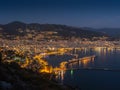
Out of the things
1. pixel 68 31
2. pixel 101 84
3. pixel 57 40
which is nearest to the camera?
pixel 101 84

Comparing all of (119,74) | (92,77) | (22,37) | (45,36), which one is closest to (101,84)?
(92,77)

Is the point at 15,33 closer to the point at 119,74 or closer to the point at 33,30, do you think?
the point at 33,30

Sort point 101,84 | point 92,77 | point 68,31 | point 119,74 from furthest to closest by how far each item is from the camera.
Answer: point 68,31 → point 119,74 → point 92,77 → point 101,84

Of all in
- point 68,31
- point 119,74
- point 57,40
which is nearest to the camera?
point 119,74

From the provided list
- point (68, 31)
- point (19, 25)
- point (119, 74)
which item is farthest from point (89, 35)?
point (119, 74)

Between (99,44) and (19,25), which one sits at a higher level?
(19,25)

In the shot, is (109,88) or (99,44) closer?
(109,88)

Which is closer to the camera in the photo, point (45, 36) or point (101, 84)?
point (101, 84)

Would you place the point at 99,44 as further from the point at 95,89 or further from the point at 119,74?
the point at 95,89

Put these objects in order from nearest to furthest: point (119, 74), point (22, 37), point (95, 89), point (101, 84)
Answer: point (95, 89), point (101, 84), point (119, 74), point (22, 37)
